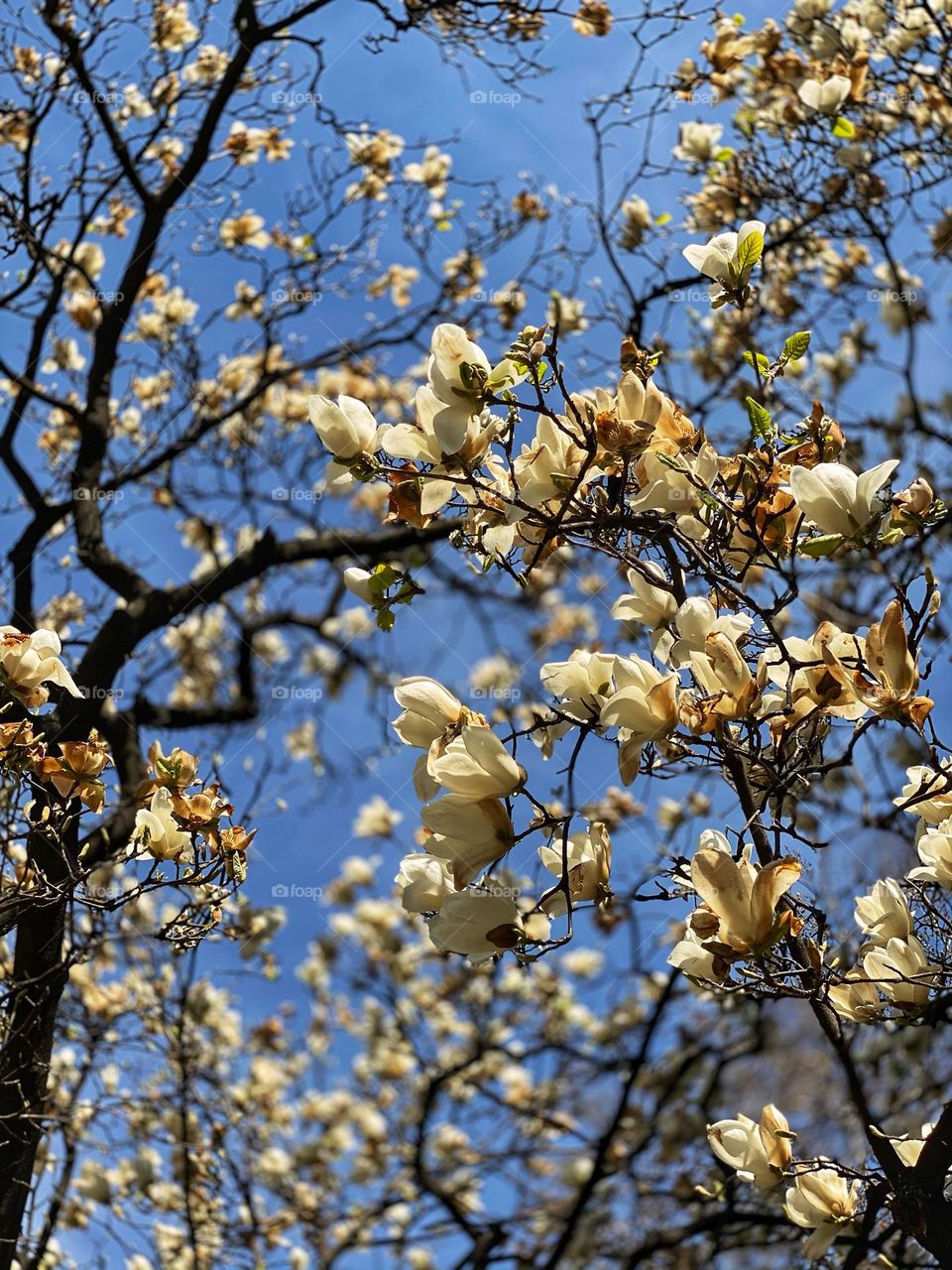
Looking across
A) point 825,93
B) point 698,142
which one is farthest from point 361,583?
point 698,142

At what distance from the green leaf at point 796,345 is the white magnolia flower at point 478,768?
58 cm

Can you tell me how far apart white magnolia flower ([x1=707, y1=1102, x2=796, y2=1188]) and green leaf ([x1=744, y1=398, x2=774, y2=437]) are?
0.76 m

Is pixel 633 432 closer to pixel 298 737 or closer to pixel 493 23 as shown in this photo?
pixel 493 23

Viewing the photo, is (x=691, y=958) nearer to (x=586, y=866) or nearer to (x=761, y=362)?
(x=586, y=866)

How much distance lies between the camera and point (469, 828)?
1.13 metres

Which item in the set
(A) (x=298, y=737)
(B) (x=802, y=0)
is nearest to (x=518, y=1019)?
(A) (x=298, y=737)

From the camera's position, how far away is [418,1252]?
542 centimetres

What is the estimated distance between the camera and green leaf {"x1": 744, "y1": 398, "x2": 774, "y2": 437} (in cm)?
119

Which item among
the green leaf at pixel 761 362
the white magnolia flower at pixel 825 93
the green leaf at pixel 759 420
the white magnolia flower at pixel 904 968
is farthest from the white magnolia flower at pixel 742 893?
the white magnolia flower at pixel 825 93

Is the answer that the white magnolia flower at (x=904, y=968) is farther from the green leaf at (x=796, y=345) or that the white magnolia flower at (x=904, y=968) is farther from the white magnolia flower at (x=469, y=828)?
the green leaf at (x=796, y=345)

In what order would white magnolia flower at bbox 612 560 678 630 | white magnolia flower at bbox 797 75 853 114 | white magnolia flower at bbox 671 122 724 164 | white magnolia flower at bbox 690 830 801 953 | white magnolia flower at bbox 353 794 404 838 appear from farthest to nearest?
white magnolia flower at bbox 353 794 404 838
white magnolia flower at bbox 671 122 724 164
white magnolia flower at bbox 797 75 853 114
white magnolia flower at bbox 612 560 678 630
white magnolia flower at bbox 690 830 801 953

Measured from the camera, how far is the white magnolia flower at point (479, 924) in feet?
3.72

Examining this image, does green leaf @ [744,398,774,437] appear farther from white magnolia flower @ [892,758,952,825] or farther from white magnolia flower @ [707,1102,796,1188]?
white magnolia flower @ [707,1102,796,1188]

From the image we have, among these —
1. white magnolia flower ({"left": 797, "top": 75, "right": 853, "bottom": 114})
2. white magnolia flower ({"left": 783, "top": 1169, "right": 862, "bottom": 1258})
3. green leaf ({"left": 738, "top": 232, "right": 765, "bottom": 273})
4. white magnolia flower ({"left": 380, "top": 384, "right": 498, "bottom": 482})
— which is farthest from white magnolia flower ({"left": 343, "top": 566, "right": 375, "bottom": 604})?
white magnolia flower ({"left": 797, "top": 75, "right": 853, "bottom": 114})
